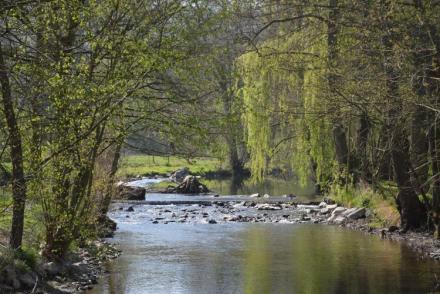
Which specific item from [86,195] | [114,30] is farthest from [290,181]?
[114,30]

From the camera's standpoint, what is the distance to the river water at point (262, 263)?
12289 millimetres

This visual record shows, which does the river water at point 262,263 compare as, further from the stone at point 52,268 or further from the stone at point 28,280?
the stone at point 28,280

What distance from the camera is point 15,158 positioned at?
9.99m

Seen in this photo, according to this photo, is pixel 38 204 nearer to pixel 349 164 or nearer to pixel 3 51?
pixel 3 51

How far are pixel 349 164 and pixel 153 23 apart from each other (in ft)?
45.8

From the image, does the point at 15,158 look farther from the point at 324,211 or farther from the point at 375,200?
the point at 324,211

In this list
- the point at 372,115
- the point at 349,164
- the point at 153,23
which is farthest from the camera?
the point at 349,164

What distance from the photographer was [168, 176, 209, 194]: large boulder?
116 ft

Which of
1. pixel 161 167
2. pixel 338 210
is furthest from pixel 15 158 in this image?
pixel 161 167

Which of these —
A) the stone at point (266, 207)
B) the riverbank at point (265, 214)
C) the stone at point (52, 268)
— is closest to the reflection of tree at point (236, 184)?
the riverbank at point (265, 214)

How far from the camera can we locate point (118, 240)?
18312mm

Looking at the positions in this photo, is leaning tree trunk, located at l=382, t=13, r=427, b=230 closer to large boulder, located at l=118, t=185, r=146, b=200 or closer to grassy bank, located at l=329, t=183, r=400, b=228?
grassy bank, located at l=329, t=183, r=400, b=228

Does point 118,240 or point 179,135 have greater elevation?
point 179,135

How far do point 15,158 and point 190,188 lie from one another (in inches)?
1008
